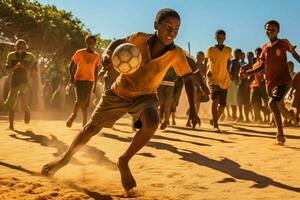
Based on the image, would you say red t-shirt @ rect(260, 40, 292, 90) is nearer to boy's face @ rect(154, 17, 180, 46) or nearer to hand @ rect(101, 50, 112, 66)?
boy's face @ rect(154, 17, 180, 46)

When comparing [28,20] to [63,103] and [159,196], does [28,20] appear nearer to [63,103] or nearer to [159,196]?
[63,103]

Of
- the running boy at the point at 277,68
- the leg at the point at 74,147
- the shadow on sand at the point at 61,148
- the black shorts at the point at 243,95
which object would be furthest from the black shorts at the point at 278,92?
the black shorts at the point at 243,95

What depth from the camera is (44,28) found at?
26391 millimetres

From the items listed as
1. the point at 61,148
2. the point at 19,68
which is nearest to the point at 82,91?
the point at 19,68

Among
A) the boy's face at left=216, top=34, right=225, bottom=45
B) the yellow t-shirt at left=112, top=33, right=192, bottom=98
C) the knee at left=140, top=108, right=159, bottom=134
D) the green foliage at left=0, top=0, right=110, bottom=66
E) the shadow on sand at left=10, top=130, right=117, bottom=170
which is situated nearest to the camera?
the knee at left=140, top=108, right=159, bottom=134

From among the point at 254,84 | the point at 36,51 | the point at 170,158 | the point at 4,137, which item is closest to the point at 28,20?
the point at 36,51

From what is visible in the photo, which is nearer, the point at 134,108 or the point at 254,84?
the point at 134,108

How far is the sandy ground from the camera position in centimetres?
395

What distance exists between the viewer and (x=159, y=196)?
387cm

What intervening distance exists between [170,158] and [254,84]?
7.66 meters

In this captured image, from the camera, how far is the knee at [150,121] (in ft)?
12.9

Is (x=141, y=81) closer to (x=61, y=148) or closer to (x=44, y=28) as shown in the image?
(x=61, y=148)

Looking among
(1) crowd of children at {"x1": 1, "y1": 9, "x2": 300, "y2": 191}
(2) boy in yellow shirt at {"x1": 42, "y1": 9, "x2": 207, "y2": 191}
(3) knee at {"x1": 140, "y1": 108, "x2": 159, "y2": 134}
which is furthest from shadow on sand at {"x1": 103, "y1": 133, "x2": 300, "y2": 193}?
(2) boy in yellow shirt at {"x1": 42, "y1": 9, "x2": 207, "y2": 191}

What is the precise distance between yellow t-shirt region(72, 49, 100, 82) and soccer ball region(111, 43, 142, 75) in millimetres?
5164
